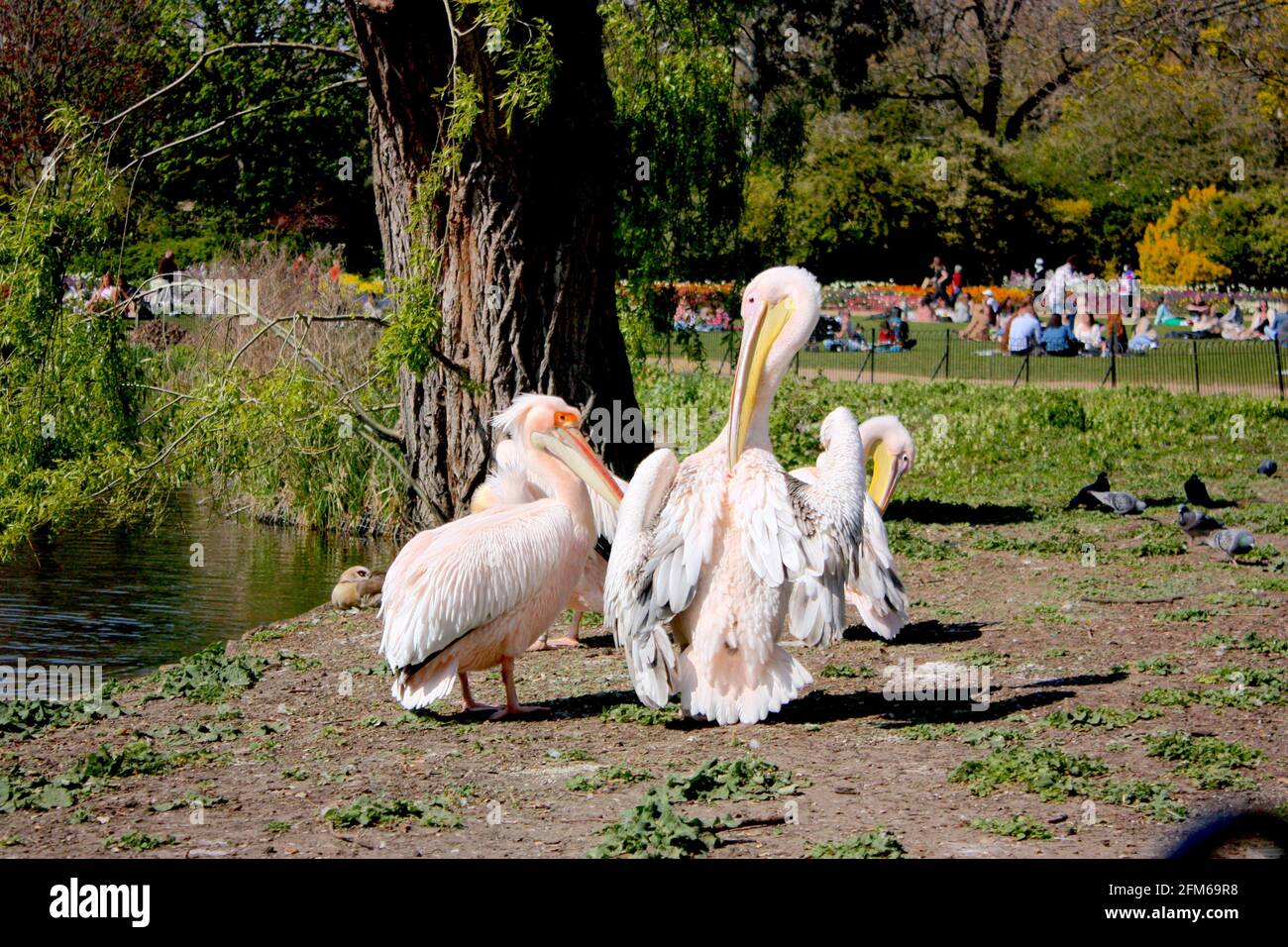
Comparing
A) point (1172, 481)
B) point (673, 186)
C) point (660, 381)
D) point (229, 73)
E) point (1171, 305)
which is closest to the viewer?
point (673, 186)

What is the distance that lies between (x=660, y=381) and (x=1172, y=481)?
22.4 ft

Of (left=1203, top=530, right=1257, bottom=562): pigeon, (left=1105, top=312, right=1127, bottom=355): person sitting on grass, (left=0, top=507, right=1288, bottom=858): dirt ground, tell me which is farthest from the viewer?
(left=1105, top=312, right=1127, bottom=355): person sitting on grass

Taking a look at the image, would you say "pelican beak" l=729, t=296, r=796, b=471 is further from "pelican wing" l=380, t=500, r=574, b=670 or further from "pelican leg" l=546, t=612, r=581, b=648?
"pelican leg" l=546, t=612, r=581, b=648

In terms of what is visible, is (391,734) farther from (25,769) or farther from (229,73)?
(229,73)

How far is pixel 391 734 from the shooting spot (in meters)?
6.59

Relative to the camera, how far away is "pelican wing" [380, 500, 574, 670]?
642 cm

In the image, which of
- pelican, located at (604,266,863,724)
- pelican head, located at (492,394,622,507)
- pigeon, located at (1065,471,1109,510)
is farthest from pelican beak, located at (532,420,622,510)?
pigeon, located at (1065,471,1109,510)

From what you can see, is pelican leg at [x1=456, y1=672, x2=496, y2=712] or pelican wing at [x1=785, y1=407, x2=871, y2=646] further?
pelican leg at [x1=456, y1=672, x2=496, y2=712]

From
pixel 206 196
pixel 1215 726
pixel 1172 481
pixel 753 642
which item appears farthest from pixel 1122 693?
pixel 206 196

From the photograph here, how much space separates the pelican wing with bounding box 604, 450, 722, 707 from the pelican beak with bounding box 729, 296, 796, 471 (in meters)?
0.34

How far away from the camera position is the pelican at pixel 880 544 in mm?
6668

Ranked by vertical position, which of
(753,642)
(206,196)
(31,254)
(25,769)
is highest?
(206,196)

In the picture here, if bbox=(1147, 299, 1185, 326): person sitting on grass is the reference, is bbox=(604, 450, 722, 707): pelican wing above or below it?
below
